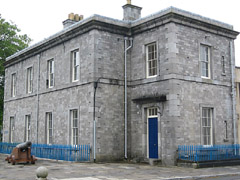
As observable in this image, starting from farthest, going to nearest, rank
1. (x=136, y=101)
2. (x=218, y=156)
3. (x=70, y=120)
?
(x=70, y=120), (x=136, y=101), (x=218, y=156)

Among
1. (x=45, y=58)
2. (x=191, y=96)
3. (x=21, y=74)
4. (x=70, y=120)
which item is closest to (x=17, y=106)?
(x=21, y=74)

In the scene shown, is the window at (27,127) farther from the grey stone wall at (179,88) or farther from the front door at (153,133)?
the front door at (153,133)

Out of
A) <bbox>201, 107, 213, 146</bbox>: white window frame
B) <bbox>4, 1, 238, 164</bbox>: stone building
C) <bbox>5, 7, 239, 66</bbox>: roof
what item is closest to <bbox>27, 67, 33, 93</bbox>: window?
<bbox>4, 1, 238, 164</bbox>: stone building

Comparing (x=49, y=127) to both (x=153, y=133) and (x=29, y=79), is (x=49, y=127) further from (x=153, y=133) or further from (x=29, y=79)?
(x=153, y=133)

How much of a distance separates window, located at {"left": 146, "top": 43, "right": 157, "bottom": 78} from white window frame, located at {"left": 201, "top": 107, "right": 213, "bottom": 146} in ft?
11.4

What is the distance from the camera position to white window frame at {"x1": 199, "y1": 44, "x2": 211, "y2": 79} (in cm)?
1931

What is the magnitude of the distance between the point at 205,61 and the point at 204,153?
17.9ft

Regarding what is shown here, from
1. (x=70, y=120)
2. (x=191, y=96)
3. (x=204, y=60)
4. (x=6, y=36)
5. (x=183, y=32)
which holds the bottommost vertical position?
(x=70, y=120)

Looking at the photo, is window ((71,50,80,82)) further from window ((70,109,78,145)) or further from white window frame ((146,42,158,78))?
white window frame ((146,42,158,78))

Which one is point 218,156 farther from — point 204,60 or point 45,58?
point 45,58

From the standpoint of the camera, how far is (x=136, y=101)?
19266 mm

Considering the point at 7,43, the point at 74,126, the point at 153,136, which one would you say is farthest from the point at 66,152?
the point at 7,43

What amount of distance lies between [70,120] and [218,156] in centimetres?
896

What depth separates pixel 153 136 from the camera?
1836 cm
